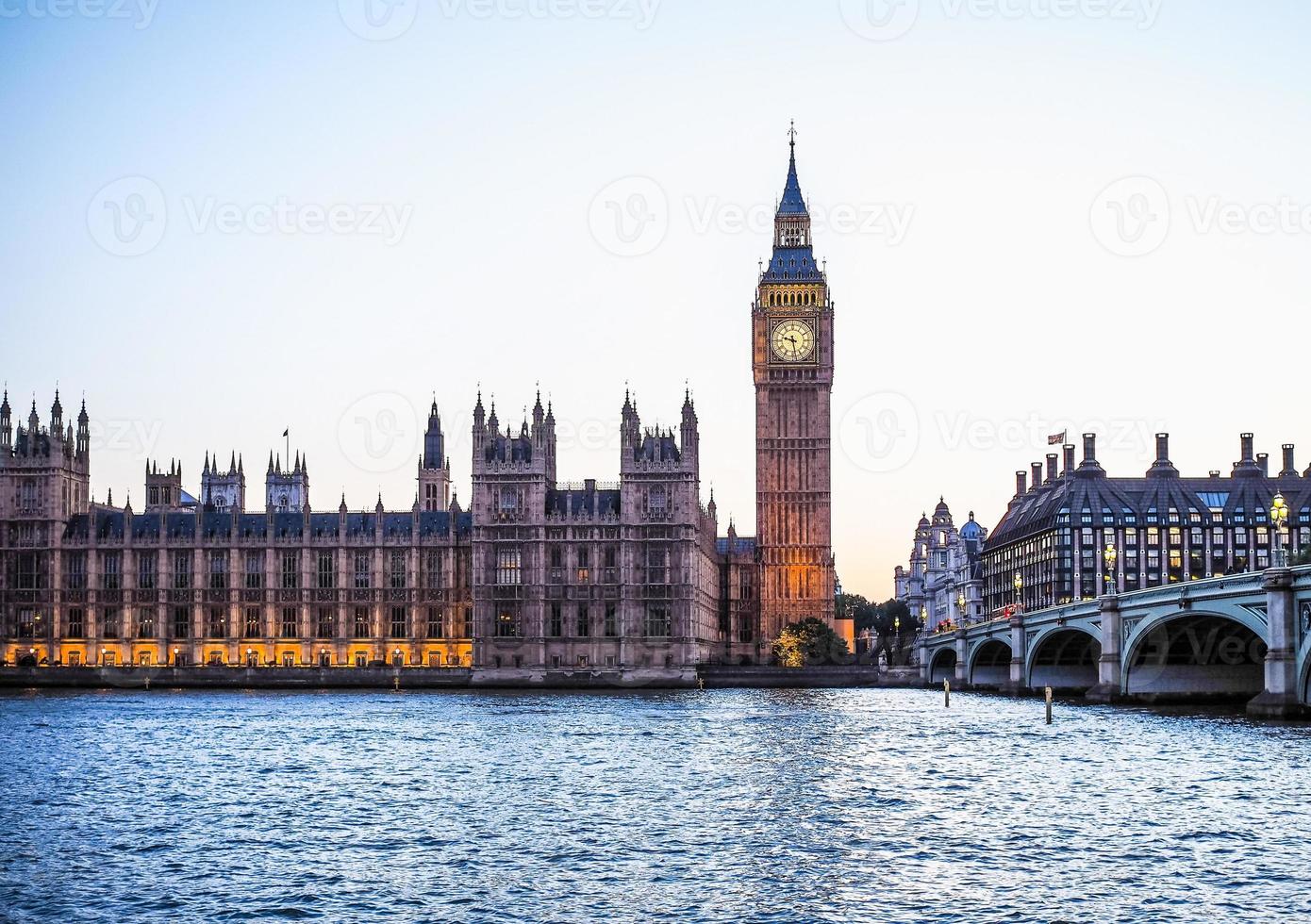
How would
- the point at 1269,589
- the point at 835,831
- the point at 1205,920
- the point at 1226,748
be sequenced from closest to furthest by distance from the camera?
the point at 1205,920, the point at 835,831, the point at 1226,748, the point at 1269,589

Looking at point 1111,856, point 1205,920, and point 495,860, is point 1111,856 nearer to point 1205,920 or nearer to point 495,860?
point 1205,920

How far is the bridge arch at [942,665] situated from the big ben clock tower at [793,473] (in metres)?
13.7

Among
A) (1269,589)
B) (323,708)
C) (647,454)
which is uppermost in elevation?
(647,454)

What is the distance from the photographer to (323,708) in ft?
376

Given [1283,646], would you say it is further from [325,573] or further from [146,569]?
[146,569]

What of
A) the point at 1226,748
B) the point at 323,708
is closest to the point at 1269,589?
the point at 1226,748

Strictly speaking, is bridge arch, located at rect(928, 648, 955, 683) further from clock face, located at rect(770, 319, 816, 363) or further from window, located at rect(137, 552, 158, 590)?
window, located at rect(137, 552, 158, 590)

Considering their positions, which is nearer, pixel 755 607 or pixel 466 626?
pixel 466 626

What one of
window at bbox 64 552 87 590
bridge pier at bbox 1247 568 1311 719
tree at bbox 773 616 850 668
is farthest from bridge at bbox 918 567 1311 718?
window at bbox 64 552 87 590

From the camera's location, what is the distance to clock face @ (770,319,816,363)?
196 metres

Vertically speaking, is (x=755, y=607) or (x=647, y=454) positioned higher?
(x=647, y=454)

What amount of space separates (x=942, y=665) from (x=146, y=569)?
3297 inches

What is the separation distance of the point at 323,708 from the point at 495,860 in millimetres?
75092

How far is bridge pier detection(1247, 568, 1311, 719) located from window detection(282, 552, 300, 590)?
116m
